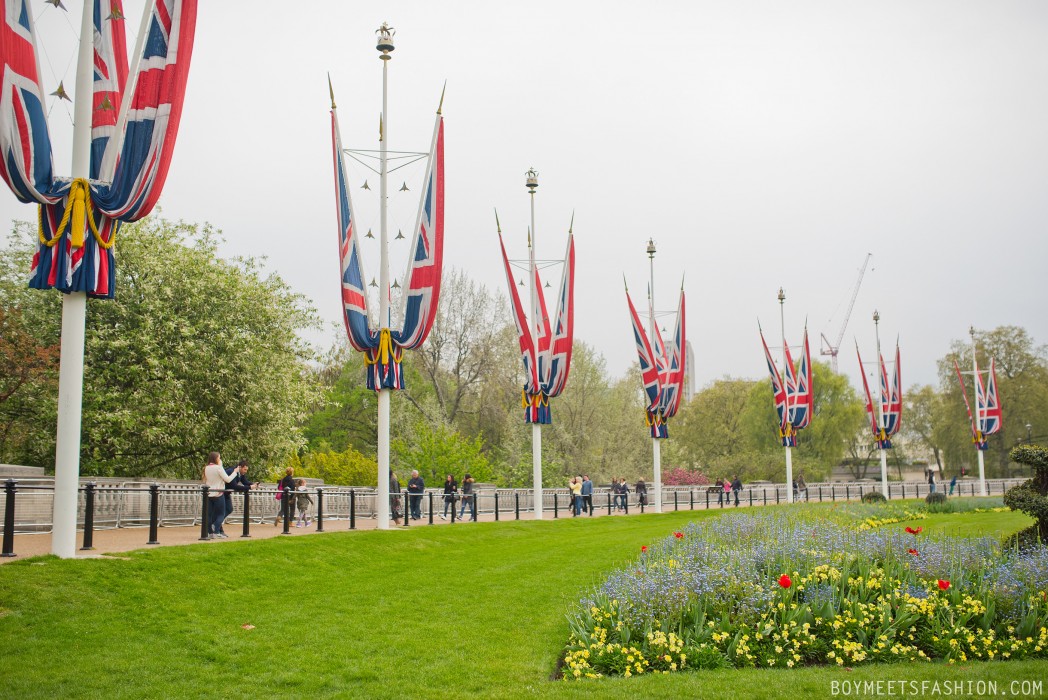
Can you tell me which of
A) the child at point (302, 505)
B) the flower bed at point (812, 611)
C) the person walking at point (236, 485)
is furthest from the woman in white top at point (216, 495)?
the flower bed at point (812, 611)

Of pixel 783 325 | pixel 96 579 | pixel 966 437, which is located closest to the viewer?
pixel 96 579

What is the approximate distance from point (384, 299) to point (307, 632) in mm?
11680

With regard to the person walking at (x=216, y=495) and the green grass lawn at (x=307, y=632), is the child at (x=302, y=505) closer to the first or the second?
the person walking at (x=216, y=495)

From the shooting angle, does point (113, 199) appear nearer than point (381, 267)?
Yes

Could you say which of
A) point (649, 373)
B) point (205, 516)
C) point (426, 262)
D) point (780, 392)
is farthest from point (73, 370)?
point (780, 392)

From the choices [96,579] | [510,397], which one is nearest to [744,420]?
[510,397]

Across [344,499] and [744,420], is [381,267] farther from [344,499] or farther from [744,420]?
[744,420]

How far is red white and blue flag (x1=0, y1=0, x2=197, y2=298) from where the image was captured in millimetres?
12852

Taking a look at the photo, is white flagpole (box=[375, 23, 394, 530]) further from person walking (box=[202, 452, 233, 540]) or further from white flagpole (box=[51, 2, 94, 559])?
white flagpole (box=[51, 2, 94, 559])

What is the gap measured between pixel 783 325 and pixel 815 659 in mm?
35870

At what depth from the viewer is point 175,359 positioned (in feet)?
83.8

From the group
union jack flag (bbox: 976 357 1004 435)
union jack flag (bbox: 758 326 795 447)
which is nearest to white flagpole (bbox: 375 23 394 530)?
union jack flag (bbox: 758 326 795 447)

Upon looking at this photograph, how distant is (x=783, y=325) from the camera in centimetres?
4384

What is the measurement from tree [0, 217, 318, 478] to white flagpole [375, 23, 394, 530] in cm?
709
